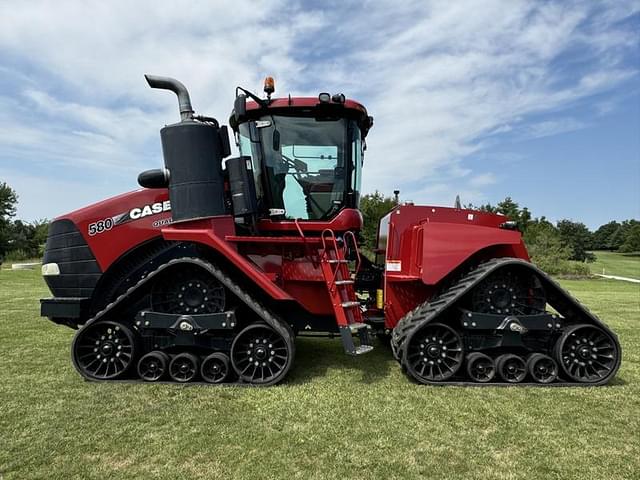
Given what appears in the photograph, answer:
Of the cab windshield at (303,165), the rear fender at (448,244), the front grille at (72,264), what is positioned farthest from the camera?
the cab windshield at (303,165)

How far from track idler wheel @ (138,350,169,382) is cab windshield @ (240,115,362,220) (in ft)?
6.59

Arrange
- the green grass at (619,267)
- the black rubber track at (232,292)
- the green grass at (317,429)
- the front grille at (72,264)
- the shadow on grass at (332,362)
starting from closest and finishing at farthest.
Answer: the green grass at (317,429) < the black rubber track at (232,292) < the shadow on grass at (332,362) < the front grille at (72,264) < the green grass at (619,267)

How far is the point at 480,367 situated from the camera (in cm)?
482

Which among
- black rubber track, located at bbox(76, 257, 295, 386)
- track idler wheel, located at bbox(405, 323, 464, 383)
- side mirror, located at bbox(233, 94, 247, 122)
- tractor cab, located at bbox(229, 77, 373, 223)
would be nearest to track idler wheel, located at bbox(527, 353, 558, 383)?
track idler wheel, located at bbox(405, 323, 464, 383)

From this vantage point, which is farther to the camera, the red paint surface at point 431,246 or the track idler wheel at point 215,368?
the red paint surface at point 431,246

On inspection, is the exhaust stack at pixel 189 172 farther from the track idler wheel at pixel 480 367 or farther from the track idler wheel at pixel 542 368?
the track idler wheel at pixel 542 368

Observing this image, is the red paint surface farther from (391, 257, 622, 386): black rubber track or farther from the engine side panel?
the engine side panel

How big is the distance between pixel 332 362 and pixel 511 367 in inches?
82.0

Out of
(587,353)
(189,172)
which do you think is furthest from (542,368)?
(189,172)

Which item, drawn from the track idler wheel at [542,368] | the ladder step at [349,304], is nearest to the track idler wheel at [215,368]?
the ladder step at [349,304]

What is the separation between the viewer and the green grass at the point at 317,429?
9.93 ft

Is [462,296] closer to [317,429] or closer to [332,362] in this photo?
[332,362]

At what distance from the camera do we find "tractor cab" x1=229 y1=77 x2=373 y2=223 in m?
5.39

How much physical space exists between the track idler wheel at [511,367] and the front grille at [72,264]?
15.0ft
